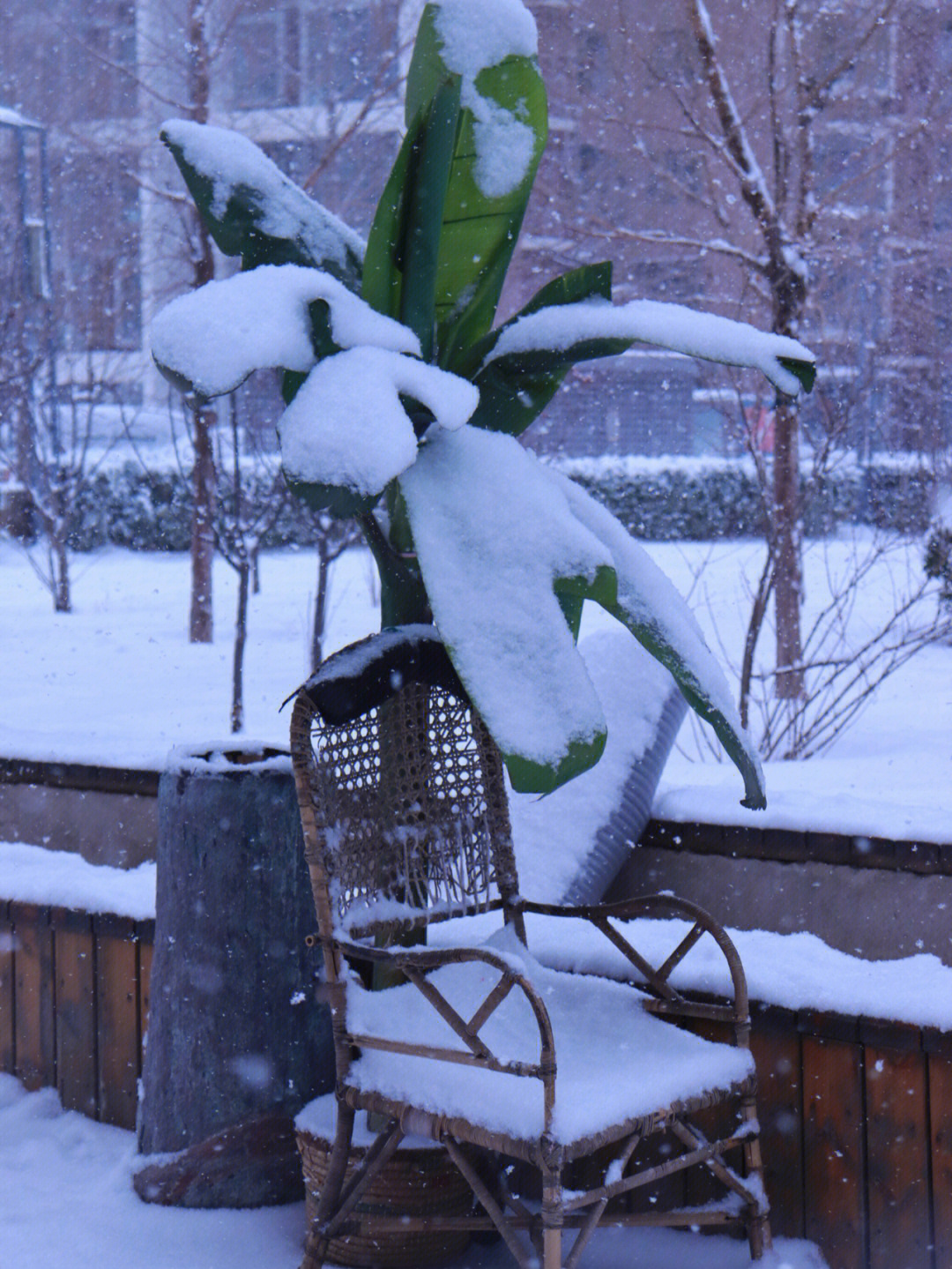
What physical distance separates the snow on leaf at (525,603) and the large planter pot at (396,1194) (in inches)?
34.7

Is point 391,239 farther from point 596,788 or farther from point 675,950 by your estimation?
point 596,788

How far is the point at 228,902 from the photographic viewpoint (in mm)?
2701

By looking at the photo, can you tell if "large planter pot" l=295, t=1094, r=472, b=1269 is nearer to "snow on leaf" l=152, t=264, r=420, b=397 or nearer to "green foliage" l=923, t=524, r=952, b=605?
"snow on leaf" l=152, t=264, r=420, b=397

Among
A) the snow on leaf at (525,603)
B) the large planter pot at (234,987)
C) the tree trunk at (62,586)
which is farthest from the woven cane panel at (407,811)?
the tree trunk at (62,586)

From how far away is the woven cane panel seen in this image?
239cm

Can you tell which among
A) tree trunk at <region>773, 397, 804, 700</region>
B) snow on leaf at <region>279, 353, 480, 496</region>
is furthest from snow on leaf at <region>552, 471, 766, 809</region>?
tree trunk at <region>773, 397, 804, 700</region>

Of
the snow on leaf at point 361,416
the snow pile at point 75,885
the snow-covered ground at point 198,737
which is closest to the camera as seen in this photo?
the snow on leaf at point 361,416

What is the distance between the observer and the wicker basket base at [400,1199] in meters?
2.42

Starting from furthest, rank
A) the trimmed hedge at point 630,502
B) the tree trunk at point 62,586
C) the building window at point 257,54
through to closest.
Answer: the trimmed hedge at point 630,502 → the tree trunk at point 62,586 → the building window at point 257,54

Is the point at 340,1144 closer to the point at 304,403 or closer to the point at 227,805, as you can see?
the point at 227,805

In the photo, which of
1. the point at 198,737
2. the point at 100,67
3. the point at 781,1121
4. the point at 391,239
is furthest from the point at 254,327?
the point at 100,67

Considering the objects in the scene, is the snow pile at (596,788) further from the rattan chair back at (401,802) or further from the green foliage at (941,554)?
the green foliage at (941,554)

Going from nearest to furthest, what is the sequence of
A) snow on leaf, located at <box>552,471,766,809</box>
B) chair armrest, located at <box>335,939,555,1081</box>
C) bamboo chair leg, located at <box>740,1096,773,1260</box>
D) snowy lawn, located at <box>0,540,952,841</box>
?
chair armrest, located at <box>335,939,555,1081</box>, snow on leaf, located at <box>552,471,766,809</box>, bamboo chair leg, located at <box>740,1096,773,1260</box>, snowy lawn, located at <box>0,540,952,841</box>

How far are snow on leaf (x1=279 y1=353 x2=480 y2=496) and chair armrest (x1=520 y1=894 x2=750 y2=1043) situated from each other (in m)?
0.91
